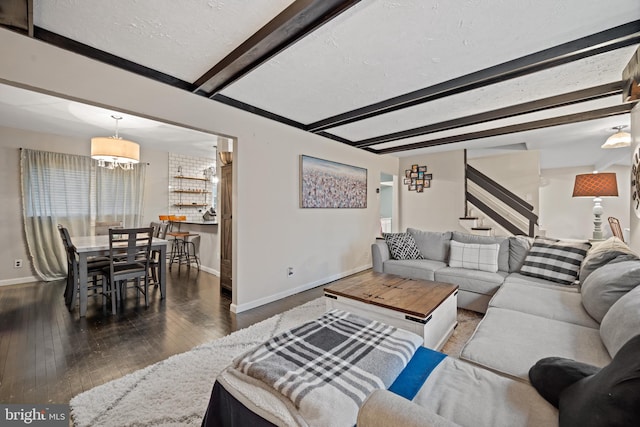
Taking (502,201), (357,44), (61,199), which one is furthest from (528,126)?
(61,199)

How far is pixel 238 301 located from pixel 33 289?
10.9 feet

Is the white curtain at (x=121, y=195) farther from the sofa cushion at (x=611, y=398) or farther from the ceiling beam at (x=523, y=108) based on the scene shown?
the sofa cushion at (x=611, y=398)

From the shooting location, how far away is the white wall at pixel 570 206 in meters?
6.55

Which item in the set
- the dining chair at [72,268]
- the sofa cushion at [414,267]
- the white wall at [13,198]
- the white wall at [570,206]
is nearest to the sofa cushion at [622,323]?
the sofa cushion at [414,267]

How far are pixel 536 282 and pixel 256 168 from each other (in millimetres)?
3288

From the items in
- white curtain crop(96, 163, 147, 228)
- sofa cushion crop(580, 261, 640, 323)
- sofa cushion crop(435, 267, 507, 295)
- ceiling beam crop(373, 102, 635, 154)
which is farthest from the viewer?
white curtain crop(96, 163, 147, 228)

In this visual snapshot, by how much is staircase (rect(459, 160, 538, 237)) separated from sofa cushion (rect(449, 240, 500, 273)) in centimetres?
204

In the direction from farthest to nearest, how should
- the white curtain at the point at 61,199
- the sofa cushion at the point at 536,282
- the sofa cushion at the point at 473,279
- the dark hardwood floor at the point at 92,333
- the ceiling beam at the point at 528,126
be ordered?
the white curtain at the point at 61,199
the ceiling beam at the point at 528,126
the sofa cushion at the point at 473,279
the sofa cushion at the point at 536,282
the dark hardwood floor at the point at 92,333

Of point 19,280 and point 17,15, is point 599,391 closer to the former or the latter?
point 17,15

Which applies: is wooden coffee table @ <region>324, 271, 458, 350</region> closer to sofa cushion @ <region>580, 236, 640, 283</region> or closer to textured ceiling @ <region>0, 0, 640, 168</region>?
sofa cushion @ <region>580, 236, 640, 283</region>

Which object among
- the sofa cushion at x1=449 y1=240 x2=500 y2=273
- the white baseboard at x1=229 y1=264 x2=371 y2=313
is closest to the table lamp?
the sofa cushion at x1=449 y1=240 x2=500 y2=273

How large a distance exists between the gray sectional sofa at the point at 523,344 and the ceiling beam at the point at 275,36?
1951 millimetres

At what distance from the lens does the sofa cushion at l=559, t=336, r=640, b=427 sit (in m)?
0.64

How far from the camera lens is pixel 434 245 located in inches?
147
